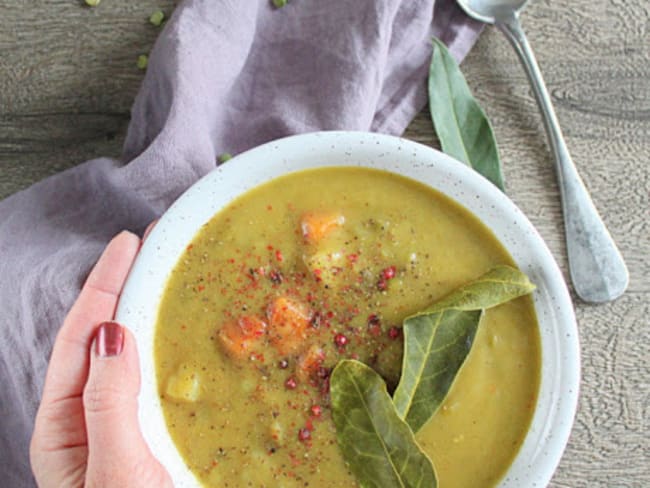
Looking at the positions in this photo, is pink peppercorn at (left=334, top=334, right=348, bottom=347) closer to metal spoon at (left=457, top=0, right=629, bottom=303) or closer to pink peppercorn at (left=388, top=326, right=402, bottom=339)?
pink peppercorn at (left=388, top=326, right=402, bottom=339)

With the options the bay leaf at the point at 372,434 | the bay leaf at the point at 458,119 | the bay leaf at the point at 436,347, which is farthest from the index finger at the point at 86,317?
the bay leaf at the point at 458,119

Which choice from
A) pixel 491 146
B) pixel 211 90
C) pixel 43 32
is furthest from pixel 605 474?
pixel 43 32

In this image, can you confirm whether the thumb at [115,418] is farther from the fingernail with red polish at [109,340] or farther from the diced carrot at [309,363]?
the diced carrot at [309,363]

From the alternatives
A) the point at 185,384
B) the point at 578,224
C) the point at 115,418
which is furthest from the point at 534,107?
the point at 115,418

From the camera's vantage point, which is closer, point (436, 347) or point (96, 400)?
point (436, 347)

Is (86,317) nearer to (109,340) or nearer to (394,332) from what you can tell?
(109,340)

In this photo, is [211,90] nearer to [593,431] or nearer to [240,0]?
[240,0]
